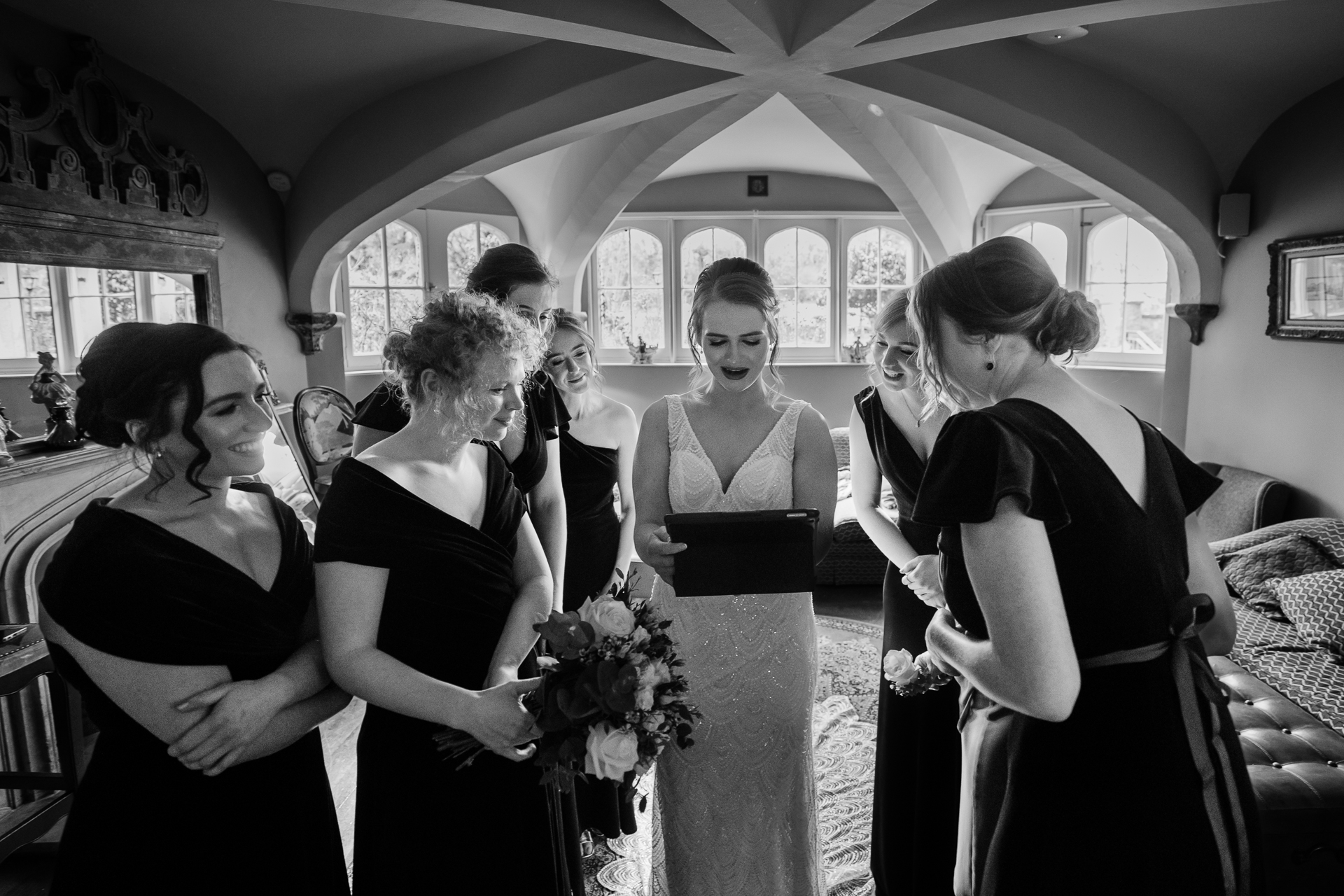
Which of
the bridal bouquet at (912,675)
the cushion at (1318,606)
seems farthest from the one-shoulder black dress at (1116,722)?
the cushion at (1318,606)

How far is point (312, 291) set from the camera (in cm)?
550

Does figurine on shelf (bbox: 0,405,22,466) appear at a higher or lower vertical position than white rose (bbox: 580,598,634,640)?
higher

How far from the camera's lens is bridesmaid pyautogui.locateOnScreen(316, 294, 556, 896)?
58.5 inches

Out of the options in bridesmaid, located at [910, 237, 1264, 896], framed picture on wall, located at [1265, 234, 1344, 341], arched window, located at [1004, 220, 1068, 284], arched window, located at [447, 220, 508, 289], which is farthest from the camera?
arched window, located at [447, 220, 508, 289]

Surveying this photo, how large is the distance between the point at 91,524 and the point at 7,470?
249 centimetres

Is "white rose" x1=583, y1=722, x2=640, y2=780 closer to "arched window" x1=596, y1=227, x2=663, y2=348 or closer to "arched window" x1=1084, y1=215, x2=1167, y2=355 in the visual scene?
"arched window" x1=1084, y1=215, x2=1167, y2=355

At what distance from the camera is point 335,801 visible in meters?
3.38

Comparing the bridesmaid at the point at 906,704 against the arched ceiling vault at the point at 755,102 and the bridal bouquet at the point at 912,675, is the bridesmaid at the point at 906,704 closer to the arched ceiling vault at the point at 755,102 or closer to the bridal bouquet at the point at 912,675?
the bridal bouquet at the point at 912,675

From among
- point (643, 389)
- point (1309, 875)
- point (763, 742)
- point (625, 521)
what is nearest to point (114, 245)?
point (625, 521)

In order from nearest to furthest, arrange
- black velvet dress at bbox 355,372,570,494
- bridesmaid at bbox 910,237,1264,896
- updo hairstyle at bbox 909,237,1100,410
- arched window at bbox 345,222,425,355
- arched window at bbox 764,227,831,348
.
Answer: bridesmaid at bbox 910,237,1264,896 → updo hairstyle at bbox 909,237,1100,410 → black velvet dress at bbox 355,372,570,494 → arched window at bbox 345,222,425,355 → arched window at bbox 764,227,831,348

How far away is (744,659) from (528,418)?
879mm

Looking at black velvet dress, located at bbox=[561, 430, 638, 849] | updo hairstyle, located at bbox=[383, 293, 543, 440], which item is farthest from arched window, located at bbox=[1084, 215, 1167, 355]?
updo hairstyle, located at bbox=[383, 293, 543, 440]

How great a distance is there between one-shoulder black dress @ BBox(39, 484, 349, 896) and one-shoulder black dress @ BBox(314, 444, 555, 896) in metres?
0.15

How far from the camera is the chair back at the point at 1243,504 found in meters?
4.82
